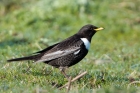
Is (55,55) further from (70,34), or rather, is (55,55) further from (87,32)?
(70,34)

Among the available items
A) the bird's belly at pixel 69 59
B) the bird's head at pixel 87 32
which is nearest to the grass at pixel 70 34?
the bird's belly at pixel 69 59

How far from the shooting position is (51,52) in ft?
26.1

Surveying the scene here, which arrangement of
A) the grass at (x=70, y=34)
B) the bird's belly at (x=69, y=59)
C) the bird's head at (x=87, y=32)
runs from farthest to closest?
the bird's head at (x=87, y=32), the bird's belly at (x=69, y=59), the grass at (x=70, y=34)

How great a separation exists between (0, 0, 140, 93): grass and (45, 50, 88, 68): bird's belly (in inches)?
8.8

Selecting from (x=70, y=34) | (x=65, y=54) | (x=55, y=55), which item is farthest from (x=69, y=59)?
(x=70, y=34)

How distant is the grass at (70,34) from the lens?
733 centimetres

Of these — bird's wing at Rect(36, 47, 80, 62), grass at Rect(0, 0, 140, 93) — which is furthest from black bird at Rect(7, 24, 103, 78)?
grass at Rect(0, 0, 140, 93)

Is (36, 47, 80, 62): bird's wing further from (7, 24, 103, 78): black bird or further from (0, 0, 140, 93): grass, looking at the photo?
(0, 0, 140, 93): grass

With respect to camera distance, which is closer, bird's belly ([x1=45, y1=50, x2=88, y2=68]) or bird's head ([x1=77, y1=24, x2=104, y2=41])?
bird's belly ([x1=45, y1=50, x2=88, y2=68])

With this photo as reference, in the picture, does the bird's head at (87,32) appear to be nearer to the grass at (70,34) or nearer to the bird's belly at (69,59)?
the bird's belly at (69,59)

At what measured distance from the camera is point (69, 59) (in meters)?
7.89

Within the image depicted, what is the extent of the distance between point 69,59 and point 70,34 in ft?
22.0

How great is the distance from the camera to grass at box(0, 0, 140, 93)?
7328 millimetres

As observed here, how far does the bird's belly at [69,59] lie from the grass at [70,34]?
22 cm
